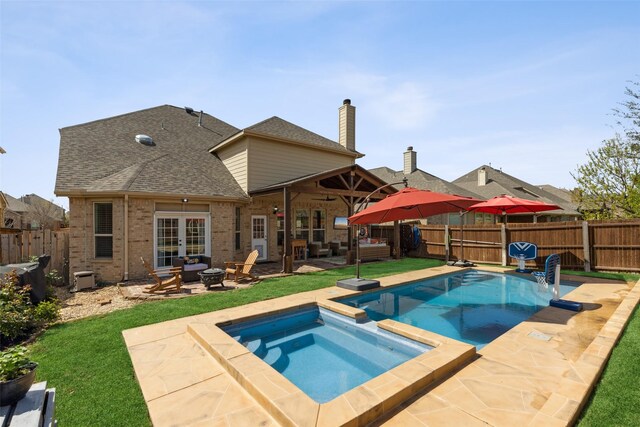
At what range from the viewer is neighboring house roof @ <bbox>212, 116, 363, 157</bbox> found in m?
14.7

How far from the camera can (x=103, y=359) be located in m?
4.75

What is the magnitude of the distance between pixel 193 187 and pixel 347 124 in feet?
34.5

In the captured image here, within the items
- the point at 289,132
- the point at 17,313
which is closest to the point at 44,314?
the point at 17,313

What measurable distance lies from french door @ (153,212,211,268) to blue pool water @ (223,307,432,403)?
720cm

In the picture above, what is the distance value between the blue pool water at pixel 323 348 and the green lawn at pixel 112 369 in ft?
4.95

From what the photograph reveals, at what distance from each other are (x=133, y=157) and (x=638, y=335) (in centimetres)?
1759

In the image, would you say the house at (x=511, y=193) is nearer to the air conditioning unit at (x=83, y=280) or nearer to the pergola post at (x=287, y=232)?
the pergola post at (x=287, y=232)

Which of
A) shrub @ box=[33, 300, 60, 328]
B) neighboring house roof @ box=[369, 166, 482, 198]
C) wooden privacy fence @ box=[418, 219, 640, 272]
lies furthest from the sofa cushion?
neighboring house roof @ box=[369, 166, 482, 198]

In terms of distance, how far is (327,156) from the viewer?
57.2 feet

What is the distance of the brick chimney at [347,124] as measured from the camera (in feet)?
60.9

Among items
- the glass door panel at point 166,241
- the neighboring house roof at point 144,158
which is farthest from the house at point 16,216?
the glass door panel at point 166,241

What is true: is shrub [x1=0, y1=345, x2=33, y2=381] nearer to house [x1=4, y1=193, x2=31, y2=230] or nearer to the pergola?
the pergola

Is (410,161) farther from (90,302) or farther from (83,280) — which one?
(90,302)

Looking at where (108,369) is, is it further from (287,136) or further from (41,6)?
(287,136)
